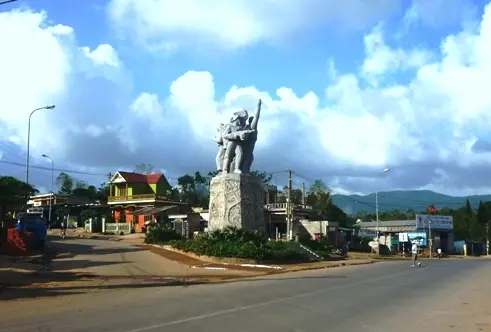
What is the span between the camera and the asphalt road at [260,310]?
34.6 feet

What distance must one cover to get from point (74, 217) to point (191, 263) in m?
55.3

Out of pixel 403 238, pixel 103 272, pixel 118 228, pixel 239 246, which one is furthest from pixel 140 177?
pixel 103 272

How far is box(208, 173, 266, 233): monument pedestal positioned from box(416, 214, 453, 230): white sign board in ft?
137

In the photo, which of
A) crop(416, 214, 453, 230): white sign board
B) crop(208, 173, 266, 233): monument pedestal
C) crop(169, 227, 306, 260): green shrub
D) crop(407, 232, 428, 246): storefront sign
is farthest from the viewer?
crop(416, 214, 453, 230): white sign board

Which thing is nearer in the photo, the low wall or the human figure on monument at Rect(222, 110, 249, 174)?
the human figure on monument at Rect(222, 110, 249, 174)

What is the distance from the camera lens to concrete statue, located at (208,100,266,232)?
35625 mm

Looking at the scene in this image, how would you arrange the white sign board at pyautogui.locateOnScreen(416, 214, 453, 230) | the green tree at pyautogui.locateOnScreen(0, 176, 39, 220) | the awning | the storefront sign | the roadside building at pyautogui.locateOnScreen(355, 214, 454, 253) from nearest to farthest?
1. the green tree at pyautogui.locateOnScreen(0, 176, 39, 220)
2. the awning
3. the storefront sign
4. the roadside building at pyautogui.locateOnScreen(355, 214, 454, 253)
5. the white sign board at pyautogui.locateOnScreen(416, 214, 453, 230)

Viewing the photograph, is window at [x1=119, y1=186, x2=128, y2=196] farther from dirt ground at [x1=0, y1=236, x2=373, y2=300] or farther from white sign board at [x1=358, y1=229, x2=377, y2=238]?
dirt ground at [x1=0, y1=236, x2=373, y2=300]

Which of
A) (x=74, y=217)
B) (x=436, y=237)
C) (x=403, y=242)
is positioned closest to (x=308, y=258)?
(x=403, y=242)

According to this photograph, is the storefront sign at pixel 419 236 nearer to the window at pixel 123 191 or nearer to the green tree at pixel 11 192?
the window at pixel 123 191

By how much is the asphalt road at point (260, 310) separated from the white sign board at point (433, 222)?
183ft

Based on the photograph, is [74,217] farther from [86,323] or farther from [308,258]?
[86,323]

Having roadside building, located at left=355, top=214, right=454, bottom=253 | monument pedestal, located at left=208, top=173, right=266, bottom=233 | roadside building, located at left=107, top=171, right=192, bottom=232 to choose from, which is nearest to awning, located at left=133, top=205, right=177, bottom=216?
roadside building, located at left=107, top=171, right=192, bottom=232

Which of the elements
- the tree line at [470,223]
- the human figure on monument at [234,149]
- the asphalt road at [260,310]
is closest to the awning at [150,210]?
the human figure on monument at [234,149]
